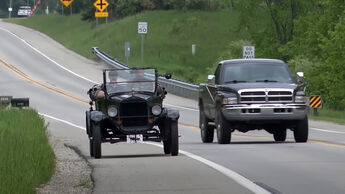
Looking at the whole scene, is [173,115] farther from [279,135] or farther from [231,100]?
[279,135]

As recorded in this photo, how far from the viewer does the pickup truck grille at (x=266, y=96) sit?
880 inches

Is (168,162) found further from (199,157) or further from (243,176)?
(243,176)

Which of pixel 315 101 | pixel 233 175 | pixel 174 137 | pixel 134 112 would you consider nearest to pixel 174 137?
pixel 174 137

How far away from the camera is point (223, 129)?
22578 mm

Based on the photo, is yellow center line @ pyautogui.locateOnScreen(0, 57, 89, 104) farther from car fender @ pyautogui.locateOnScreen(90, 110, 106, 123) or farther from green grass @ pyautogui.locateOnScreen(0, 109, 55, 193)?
green grass @ pyautogui.locateOnScreen(0, 109, 55, 193)

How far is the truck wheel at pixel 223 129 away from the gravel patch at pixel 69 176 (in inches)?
133

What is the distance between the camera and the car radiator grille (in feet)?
63.1

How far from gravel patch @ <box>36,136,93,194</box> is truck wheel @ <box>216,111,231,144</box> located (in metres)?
3.38

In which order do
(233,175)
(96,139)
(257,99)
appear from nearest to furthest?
(233,175) < (96,139) < (257,99)

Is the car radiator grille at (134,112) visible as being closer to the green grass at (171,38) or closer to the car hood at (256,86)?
the car hood at (256,86)

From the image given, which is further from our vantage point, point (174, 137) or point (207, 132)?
point (207, 132)

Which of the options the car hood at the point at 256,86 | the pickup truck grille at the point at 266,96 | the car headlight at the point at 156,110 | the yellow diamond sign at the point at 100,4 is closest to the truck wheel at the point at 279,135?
the car hood at the point at 256,86

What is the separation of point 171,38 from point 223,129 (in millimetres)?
56824

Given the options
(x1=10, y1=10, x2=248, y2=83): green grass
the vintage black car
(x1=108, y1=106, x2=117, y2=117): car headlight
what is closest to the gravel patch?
the vintage black car
